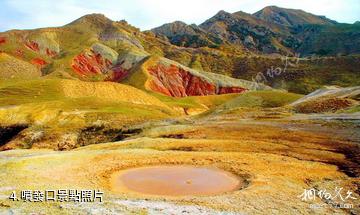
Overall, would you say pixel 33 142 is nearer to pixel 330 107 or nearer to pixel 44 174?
pixel 44 174

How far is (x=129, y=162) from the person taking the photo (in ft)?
144

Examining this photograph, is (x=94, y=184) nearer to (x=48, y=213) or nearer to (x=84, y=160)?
(x=48, y=213)

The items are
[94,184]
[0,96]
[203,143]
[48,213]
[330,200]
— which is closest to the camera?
[48,213]

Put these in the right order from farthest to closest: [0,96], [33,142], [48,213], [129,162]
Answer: [0,96], [33,142], [129,162], [48,213]

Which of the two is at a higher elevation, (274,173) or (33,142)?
(274,173)

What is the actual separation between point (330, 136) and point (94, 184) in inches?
1531

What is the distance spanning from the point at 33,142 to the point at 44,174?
6052 cm

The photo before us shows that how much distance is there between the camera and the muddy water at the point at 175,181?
33.8m

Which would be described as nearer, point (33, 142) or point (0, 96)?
point (33, 142)

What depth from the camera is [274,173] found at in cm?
3862

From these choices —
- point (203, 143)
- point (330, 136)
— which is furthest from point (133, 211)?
point (330, 136)

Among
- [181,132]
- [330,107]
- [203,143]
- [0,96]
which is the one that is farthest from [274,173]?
[0,96]

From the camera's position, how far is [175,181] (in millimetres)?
36969

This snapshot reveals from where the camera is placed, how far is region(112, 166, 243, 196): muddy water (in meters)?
Result: 33.8
